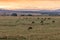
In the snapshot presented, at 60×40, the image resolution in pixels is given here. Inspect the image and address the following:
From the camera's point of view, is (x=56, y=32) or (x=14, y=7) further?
(x=14, y=7)

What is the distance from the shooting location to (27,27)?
805mm

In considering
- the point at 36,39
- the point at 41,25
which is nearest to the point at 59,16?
the point at 41,25

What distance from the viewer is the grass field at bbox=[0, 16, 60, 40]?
29.1 inches

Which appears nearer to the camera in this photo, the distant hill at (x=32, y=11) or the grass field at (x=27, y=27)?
the grass field at (x=27, y=27)

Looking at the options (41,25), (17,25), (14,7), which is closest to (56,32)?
(41,25)

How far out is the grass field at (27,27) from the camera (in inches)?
29.1

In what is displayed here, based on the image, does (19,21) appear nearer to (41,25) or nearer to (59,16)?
(41,25)

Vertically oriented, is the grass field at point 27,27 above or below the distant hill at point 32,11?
below

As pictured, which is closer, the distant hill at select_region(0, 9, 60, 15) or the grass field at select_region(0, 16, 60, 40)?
the grass field at select_region(0, 16, 60, 40)

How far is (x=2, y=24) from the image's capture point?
0.81m

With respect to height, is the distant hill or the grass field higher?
the distant hill

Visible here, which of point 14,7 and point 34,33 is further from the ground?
point 14,7

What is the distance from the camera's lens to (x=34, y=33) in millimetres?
758

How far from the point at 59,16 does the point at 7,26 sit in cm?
29
